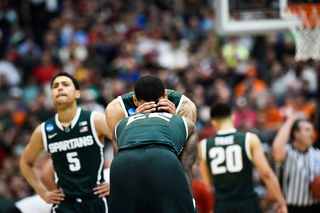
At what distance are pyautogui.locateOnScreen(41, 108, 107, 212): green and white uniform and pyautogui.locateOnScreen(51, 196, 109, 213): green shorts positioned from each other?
0.05 ft

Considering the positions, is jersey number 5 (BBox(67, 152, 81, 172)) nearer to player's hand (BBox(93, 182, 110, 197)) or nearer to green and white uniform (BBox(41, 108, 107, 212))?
green and white uniform (BBox(41, 108, 107, 212))

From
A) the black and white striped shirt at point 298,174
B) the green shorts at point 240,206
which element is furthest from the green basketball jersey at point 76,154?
the black and white striped shirt at point 298,174

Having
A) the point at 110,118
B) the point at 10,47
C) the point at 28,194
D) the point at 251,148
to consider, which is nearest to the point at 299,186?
the point at 251,148

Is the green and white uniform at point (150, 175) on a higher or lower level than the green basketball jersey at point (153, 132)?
lower

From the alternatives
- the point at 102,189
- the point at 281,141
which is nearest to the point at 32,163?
the point at 102,189

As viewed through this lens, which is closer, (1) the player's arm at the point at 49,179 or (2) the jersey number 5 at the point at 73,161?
(2) the jersey number 5 at the point at 73,161

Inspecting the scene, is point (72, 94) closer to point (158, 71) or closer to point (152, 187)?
point (152, 187)

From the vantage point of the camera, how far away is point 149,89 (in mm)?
4012

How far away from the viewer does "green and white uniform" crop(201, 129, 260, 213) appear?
5875 millimetres

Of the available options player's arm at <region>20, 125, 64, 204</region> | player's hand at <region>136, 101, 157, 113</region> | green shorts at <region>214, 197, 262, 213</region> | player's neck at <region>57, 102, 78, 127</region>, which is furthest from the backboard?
player's hand at <region>136, 101, 157, 113</region>

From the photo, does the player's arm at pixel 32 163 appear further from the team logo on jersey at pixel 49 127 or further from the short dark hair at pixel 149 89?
the short dark hair at pixel 149 89

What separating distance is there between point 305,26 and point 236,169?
12.2 feet

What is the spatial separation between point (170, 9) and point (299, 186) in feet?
38.3

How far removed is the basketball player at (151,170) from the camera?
358 centimetres
